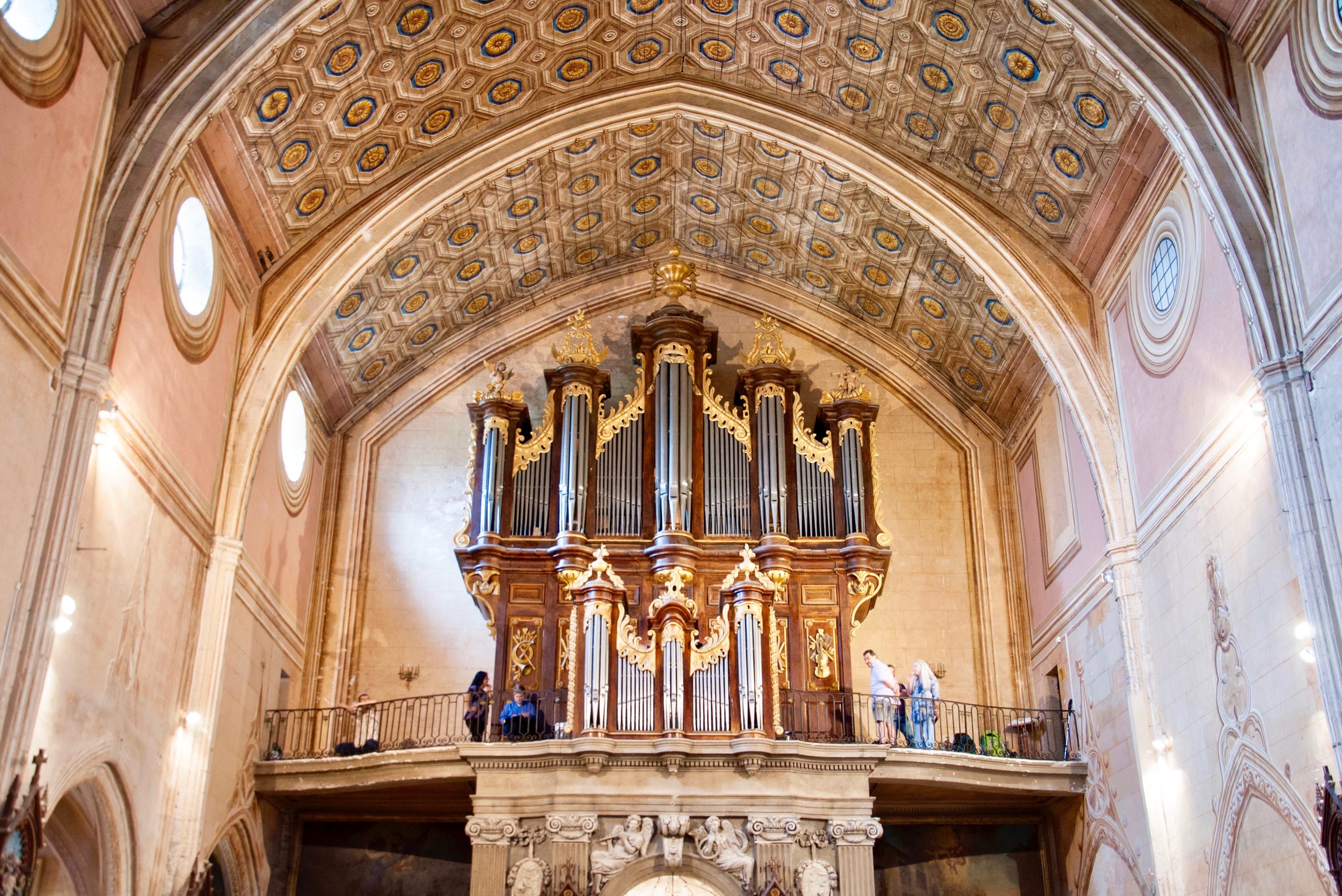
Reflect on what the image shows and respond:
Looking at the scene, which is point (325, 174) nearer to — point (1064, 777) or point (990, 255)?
point (990, 255)

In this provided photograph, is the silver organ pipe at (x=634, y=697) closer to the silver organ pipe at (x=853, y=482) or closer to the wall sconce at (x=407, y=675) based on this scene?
the silver organ pipe at (x=853, y=482)

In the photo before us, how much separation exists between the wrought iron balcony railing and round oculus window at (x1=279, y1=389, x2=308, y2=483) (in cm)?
326

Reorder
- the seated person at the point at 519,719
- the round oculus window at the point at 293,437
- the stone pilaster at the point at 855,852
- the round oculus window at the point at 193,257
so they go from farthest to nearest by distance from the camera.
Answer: the round oculus window at the point at 293,437 < the seated person at the point at 519,719 < the stone pilaster at the point at 855,852 < the round oculus window at the point at 193,257

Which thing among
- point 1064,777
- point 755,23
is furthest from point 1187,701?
point 755,23

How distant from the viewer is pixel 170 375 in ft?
44.0

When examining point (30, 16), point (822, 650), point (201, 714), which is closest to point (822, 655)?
point (822, 650)

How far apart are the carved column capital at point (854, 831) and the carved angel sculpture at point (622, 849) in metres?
2.04

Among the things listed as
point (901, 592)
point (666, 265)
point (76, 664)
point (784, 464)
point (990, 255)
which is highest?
point (666, 265)

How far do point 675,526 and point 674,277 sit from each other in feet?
13.9

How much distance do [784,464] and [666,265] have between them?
3814 millimetres

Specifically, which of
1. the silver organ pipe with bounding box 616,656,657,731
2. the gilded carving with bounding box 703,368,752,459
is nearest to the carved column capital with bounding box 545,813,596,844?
the silver organ pipe with bounding box 616,656,657,731

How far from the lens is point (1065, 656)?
16766mm

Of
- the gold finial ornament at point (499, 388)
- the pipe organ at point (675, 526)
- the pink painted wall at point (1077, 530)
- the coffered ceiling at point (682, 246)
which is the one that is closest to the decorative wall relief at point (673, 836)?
the pipe organ at point (675, 526)

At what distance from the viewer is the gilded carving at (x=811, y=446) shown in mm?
17906
